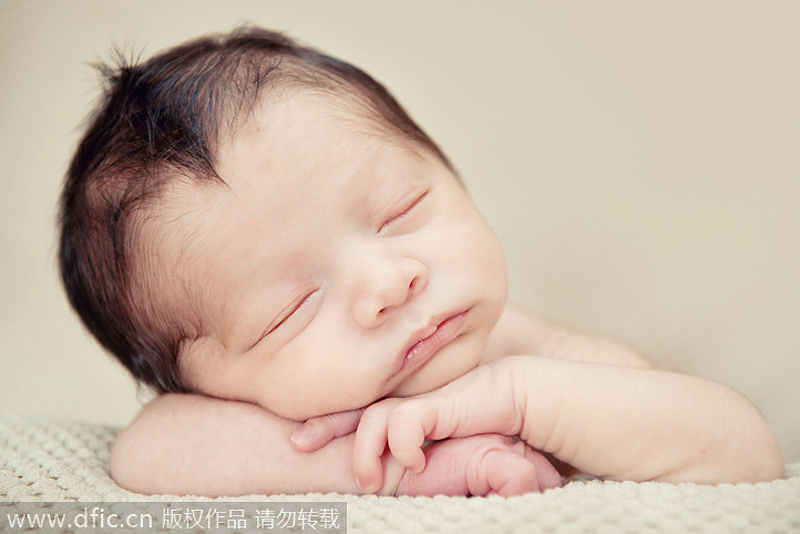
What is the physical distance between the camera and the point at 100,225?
1063mm

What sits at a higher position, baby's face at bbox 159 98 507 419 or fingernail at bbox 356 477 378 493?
baby's face at bbox 159 98 507 419

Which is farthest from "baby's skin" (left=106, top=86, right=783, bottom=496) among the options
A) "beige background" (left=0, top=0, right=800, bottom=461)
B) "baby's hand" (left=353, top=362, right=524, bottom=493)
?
"beige background" (left=0, top=0, right=800, bottom=461)

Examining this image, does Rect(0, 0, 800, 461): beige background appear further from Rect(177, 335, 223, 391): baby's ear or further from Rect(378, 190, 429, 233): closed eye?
Rect(378, 190, 429, 233): closed eye

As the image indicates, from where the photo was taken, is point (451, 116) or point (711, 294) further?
point (451, 116)

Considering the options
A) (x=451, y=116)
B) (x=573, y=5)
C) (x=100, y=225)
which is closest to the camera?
(x=100, y=225)

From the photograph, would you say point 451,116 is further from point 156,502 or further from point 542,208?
Answer: point 156,502

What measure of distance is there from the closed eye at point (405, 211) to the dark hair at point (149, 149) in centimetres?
13

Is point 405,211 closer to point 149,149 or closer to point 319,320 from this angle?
point 319,320

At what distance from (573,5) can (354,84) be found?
90 cm

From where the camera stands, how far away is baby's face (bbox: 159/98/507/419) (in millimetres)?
939

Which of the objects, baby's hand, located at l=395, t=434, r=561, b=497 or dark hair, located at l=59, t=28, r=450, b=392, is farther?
dark hair, located at l=59, t=28, r=450, b=392

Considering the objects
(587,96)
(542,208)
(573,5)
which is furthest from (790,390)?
(573,5)

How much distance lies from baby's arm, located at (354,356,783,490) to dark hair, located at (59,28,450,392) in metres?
0.40

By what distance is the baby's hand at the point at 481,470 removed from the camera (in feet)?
2.80
